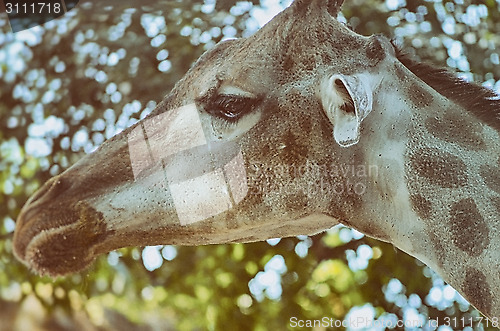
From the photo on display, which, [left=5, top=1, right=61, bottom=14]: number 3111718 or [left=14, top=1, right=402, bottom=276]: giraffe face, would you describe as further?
[left=5, top=1, right=61, bottom=14]: number 3111718

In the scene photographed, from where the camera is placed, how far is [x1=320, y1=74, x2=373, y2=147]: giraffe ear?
2.47ft

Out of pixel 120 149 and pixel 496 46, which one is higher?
pixel 120 149

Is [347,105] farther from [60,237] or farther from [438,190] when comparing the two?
[60,237]

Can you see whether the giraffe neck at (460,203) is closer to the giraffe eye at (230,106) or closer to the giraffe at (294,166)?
the giraffe at (294,166)

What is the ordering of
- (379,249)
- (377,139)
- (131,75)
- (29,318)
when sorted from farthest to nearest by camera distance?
(379,249) < (131,75) < (29,318) < (377,139)

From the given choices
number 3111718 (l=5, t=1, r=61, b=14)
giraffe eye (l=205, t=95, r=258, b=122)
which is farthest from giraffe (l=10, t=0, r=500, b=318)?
number 3111718 (l=5, t=1, r=61, b=14)

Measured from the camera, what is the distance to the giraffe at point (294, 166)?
32.6 inches

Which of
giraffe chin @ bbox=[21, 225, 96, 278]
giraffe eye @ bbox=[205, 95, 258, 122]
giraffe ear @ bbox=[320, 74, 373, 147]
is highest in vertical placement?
giraffe ear @ bbox=[320, 74, 373, 147]

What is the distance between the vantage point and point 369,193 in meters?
0.86

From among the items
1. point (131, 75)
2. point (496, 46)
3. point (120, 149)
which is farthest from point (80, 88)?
point (496, 46)

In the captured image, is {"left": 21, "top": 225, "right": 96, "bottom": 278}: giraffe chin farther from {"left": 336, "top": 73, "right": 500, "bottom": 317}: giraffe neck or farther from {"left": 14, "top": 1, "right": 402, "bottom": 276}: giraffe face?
{"left": 336, "top": 73, "right": 500, "bottom": 317}: giraffe neck

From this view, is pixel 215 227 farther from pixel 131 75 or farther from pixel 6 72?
pixel 6 72

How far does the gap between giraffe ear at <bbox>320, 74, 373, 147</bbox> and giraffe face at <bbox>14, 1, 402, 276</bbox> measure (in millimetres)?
39

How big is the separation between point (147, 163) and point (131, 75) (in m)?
0.79
